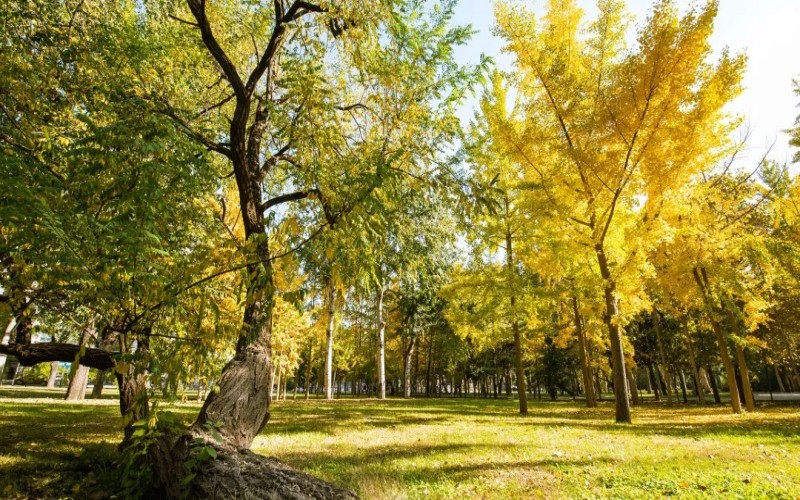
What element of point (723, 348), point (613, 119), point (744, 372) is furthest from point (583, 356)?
point (613, 119)

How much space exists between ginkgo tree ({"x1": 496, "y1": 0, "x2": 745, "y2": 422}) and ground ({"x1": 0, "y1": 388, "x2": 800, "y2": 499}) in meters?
3.70

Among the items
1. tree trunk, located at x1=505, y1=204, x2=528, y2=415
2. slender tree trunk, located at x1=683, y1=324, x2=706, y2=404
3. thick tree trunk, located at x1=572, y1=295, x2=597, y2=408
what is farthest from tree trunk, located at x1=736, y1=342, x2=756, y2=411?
tree trunk, located at x1=505, y1=204, x2=528, y2=415

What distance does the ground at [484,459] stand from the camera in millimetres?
4363

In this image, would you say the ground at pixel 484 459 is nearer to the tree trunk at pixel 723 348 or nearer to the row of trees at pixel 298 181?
the row of trees at pixel 298 181

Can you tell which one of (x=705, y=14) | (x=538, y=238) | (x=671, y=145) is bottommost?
(x=538, y=238)

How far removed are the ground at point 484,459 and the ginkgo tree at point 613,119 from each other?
3.70m

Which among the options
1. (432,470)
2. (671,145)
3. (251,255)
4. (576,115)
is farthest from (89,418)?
(671,145)

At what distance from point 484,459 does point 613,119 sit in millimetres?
8256

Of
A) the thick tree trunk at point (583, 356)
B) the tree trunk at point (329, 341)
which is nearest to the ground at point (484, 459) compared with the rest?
the thick tree trunk at point (583, 356)

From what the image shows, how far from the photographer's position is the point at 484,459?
593 centimetres

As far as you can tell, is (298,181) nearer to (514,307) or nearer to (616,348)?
(514,307)

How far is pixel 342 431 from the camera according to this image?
898cm

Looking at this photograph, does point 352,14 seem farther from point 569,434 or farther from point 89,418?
point 89,418

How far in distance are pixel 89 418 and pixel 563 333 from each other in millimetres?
19686
